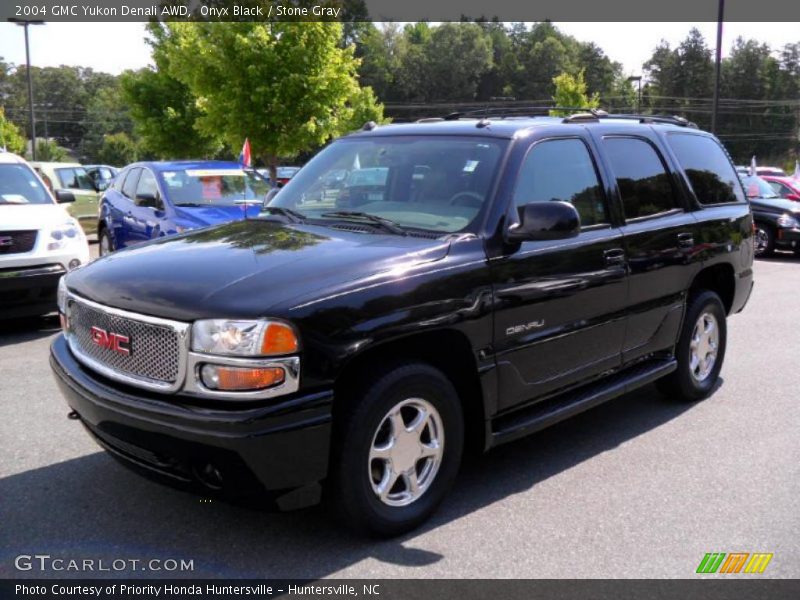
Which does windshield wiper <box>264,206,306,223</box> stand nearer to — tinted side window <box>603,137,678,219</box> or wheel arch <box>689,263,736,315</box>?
tinted side window <box>603,137,678,219</box>

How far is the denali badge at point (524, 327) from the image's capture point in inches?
159

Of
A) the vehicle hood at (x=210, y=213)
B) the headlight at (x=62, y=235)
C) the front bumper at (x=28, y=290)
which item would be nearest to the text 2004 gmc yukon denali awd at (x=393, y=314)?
the front bumper at (x=28, y=290)

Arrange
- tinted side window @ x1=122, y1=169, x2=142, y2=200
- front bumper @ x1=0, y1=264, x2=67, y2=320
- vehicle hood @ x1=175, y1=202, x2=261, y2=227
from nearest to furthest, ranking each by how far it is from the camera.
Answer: front bumper @ x1=0, y1=264, x2=67, y2=320, vehicle hood @ x1=175, y1=202, x2=261, y2=227, tinted side window @ x1=122, y1=169, x2=142, y2=200

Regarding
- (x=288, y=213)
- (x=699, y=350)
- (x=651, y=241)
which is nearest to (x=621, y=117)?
(x=651, y=241)

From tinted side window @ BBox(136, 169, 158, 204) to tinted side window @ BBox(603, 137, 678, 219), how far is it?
21.6 ft

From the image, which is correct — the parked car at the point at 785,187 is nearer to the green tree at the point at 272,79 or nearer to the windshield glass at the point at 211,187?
the green tree at the point at 272,79

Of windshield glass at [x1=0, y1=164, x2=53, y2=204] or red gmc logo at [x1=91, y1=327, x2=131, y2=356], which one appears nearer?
red gmc logo at [x1=91, y1=327, x2=131, y2=356]

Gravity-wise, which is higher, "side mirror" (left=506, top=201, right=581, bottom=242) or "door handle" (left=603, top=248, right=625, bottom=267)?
"side mirror" (left=506, top=201, right=581, bottom=242)

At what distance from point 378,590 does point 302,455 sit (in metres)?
0.63

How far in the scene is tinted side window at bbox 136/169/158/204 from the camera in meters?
10.2

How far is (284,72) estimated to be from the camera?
1634 centimetres

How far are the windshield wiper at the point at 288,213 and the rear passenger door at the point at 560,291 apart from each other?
1.23 meters

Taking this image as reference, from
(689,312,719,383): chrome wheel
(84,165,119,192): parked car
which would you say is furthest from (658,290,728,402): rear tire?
(84,165,119,192): parked car

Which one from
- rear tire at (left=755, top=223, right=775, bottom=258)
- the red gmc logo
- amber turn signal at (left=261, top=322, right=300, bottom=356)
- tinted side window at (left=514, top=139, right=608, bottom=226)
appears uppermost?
tinted side window at (left=514, top=139, right=608, bottom=226)
